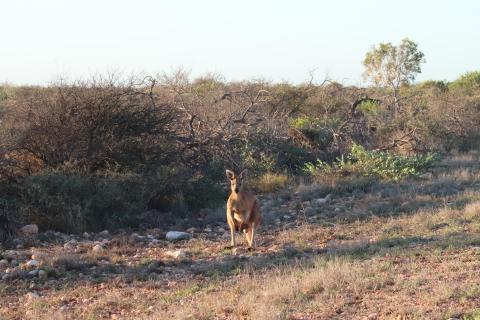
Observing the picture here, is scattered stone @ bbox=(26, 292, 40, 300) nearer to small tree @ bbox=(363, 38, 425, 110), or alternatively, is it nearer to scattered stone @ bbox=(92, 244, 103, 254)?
scattered stone @ bbox=(92, 244, 103, 254)

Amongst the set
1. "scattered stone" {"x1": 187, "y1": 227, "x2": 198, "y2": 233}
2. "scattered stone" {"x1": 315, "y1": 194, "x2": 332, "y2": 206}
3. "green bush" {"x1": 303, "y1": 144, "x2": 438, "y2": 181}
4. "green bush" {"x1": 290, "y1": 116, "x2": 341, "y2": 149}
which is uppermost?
"green bush" {"x1": 290, "y1": 116, "x2": 341, "y2": 149}

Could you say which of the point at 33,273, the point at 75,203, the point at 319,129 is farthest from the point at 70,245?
the point at 319,129

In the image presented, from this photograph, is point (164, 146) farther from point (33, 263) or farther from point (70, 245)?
point (33, 263)

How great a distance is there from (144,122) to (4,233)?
12.6ft

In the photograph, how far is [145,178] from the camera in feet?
39.6

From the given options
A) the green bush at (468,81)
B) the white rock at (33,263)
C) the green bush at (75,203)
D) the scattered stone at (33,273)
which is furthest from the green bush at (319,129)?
the green bush at (468,81)

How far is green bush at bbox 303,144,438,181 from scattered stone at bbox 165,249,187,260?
248 inches

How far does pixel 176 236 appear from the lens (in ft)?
33.9

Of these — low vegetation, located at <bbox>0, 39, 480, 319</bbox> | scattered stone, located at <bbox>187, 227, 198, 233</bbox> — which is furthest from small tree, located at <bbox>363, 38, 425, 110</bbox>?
scattered stone, located at <bbox>187, 227, 198, 233</bbox>

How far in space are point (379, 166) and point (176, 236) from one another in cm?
605

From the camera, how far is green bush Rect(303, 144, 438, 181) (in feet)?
47.1

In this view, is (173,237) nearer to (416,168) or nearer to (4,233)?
(4,233)

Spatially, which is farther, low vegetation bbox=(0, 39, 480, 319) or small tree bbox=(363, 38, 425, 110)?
small tree bbox=(363, 38, 425, 110)

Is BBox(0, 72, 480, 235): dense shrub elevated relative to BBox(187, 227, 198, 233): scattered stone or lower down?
elevated
